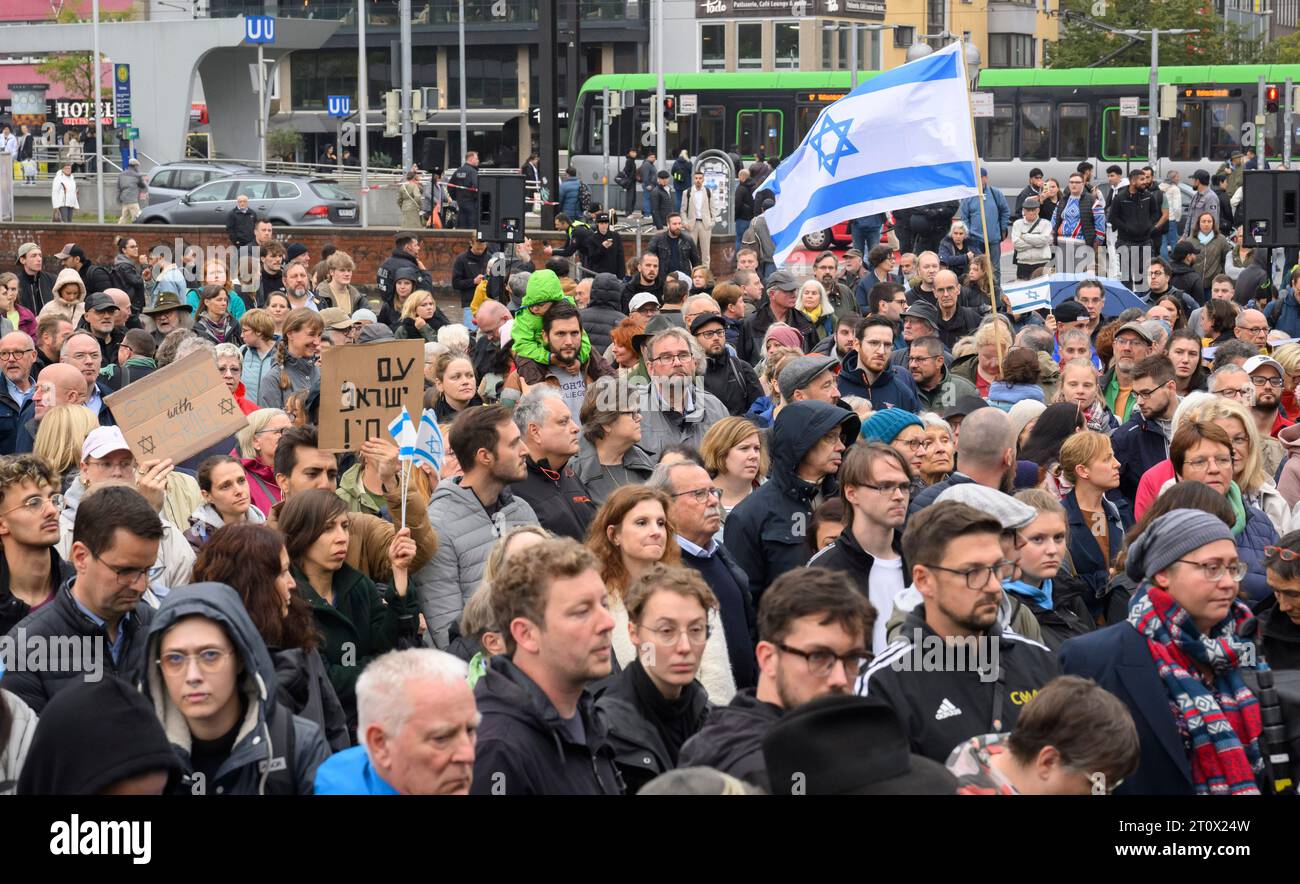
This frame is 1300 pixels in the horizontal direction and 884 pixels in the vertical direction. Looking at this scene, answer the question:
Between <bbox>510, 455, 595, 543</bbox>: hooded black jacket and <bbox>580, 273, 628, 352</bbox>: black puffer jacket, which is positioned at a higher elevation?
<bbox>580, 273, 628, 352</bbox>: black puffer jacket

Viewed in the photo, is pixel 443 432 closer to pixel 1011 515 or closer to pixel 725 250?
pixel 1011 515

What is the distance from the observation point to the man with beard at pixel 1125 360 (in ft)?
36.7

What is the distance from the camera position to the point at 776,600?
4.70 metres

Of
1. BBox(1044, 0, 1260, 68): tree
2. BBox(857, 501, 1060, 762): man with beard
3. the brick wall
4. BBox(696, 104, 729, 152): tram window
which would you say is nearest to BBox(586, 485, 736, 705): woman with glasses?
BBox(857, 501, 1060, 762): man with beard

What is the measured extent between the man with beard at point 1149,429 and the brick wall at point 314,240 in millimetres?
17454

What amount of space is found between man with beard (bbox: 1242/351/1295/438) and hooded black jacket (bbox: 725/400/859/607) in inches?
124

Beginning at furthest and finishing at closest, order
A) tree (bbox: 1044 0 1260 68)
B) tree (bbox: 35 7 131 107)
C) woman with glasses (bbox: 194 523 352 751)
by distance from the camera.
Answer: tree (bbox: 1044 0 1260 68), tree (bbox: 35 7 131 107), woman with glasses (bbox: 194 523 352 751)

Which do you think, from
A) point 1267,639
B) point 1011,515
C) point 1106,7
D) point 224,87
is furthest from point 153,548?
point 1106,7

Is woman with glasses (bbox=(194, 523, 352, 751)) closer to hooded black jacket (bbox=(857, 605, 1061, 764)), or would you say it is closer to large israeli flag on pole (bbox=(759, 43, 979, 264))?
hooded black jacket (bbox=(857, 605, 1061, 764))

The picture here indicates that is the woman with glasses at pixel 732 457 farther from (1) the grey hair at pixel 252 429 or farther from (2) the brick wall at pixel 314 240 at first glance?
(2) the brick wall at pixel 314 240

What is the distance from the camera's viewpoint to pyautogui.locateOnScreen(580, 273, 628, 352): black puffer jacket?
14359 mm

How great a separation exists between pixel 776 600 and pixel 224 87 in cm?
4584

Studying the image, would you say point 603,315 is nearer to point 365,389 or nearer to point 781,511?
point 365,389

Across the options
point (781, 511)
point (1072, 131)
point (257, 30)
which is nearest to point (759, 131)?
point (1072, 131)
